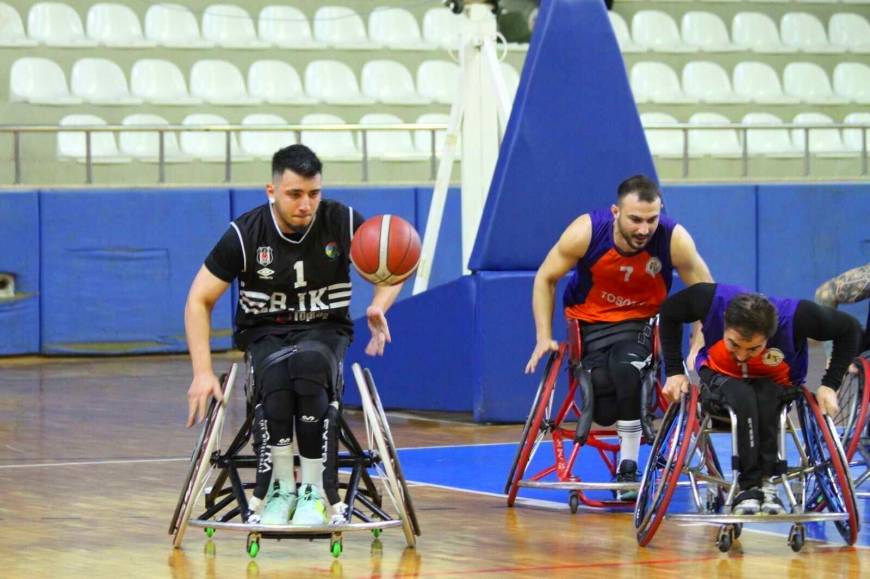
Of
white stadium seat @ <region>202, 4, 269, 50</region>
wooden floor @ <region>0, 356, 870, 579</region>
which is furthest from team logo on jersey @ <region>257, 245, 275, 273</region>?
white stadium seat @ <region>202, 4, 269, 50</region>

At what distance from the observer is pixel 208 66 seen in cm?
1616

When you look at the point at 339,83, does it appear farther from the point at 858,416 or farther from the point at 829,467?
the point at 829,467

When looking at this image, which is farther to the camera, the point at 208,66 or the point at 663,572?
the point at 208,66

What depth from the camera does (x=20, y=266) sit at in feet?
46.3

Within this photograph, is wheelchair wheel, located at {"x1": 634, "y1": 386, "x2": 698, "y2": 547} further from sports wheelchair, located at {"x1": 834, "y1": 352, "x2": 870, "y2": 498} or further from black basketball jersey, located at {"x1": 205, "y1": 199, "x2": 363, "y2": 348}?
black basketball jersey, located at {"x1": 205, "y1": 199, "x2": 363, "y2": 348}

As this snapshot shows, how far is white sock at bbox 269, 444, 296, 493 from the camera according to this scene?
5.67m

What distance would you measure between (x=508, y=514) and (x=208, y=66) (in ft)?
33.5

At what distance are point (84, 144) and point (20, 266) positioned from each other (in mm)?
1352

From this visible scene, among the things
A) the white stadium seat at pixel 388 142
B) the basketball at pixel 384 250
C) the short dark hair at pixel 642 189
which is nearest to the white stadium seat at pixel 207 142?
the white stadium seat at pixel 388 142

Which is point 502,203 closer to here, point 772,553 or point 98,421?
point 98,421

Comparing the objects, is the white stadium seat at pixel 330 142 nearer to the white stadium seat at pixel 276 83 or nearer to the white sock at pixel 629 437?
the white stadium seat at pixel 276 83

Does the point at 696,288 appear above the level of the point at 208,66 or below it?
below

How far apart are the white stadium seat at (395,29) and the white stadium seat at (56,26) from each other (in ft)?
9.97

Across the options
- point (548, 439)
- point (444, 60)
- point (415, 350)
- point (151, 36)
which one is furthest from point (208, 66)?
point (548, 439)
